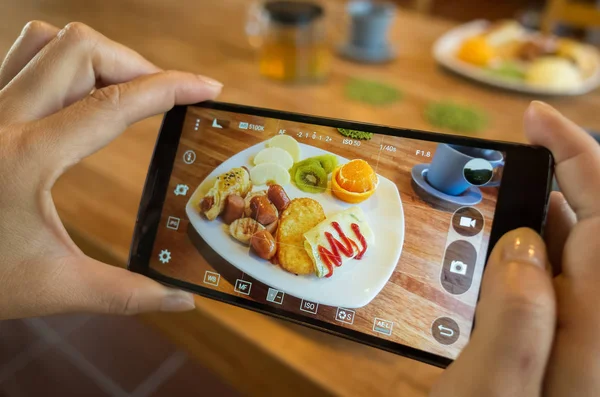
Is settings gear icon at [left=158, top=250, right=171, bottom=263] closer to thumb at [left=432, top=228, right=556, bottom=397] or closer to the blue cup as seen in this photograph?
thumb at [left=432, top=228, right=556, bottom=397]

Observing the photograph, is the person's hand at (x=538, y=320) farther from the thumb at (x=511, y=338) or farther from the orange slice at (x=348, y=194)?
the orange slice at (x=348, y=194)

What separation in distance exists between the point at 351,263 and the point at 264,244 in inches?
4.0

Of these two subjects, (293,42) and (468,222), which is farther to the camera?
(293,42)

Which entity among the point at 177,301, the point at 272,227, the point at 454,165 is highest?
the point at 454,165

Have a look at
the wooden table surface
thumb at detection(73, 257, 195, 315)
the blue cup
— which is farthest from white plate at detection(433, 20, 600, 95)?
thumb at detection(73, 257, 195, 315)

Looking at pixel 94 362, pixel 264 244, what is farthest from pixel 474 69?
pixel 94 362

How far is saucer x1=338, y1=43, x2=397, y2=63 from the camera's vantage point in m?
1.14

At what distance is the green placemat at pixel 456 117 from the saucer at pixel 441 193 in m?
0.46

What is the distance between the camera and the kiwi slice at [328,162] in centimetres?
50

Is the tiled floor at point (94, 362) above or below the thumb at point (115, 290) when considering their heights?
below

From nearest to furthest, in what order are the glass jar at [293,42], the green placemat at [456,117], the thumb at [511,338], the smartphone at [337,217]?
1. the thumb at [511,338]
2. the smartphone at [337,217]
3. the green placemat at [456,117]
4. the glass jar at [293,42]

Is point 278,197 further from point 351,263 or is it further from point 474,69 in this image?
point 474,69

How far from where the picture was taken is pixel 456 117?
0.92 meters

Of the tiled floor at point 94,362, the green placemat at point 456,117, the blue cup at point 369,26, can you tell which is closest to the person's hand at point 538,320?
the green placemat at point 456,117
